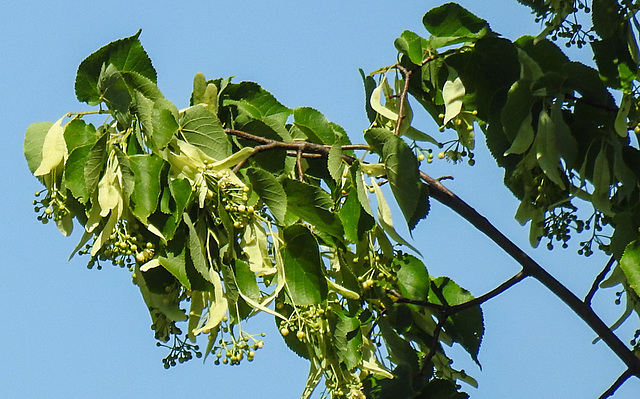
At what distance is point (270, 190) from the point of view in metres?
2.30

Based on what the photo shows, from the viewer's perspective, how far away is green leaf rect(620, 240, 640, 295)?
82.2 inches

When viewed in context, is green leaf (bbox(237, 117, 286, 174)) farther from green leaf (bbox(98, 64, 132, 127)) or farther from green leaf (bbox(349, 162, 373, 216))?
green leaf (bbox(98, 64, 132, 127))

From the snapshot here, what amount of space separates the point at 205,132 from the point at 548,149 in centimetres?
86

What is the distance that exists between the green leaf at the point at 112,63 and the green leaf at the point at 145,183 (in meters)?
0.27

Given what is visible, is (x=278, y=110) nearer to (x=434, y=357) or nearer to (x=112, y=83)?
(x=112, y=83)

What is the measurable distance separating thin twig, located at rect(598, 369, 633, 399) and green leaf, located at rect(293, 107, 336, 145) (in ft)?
3.40

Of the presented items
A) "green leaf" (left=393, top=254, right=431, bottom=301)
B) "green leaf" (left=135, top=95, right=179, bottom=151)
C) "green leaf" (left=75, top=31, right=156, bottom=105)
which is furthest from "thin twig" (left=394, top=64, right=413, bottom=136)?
"green leaf" (left=75, top=31, right=156, bottom=105)

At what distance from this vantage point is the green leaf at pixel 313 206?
2303 mm

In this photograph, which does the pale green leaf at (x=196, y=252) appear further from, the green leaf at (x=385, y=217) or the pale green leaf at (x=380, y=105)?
the pale green leaf at (x=380, y=105)

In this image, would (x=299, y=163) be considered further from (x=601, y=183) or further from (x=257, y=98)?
(x=601, y=183)

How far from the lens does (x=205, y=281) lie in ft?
7.17

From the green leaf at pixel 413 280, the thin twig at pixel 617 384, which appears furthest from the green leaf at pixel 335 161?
the thin twig at pixel 617 384

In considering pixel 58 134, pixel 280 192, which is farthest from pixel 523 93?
pixel 58 134

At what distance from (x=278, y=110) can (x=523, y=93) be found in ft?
2.63
